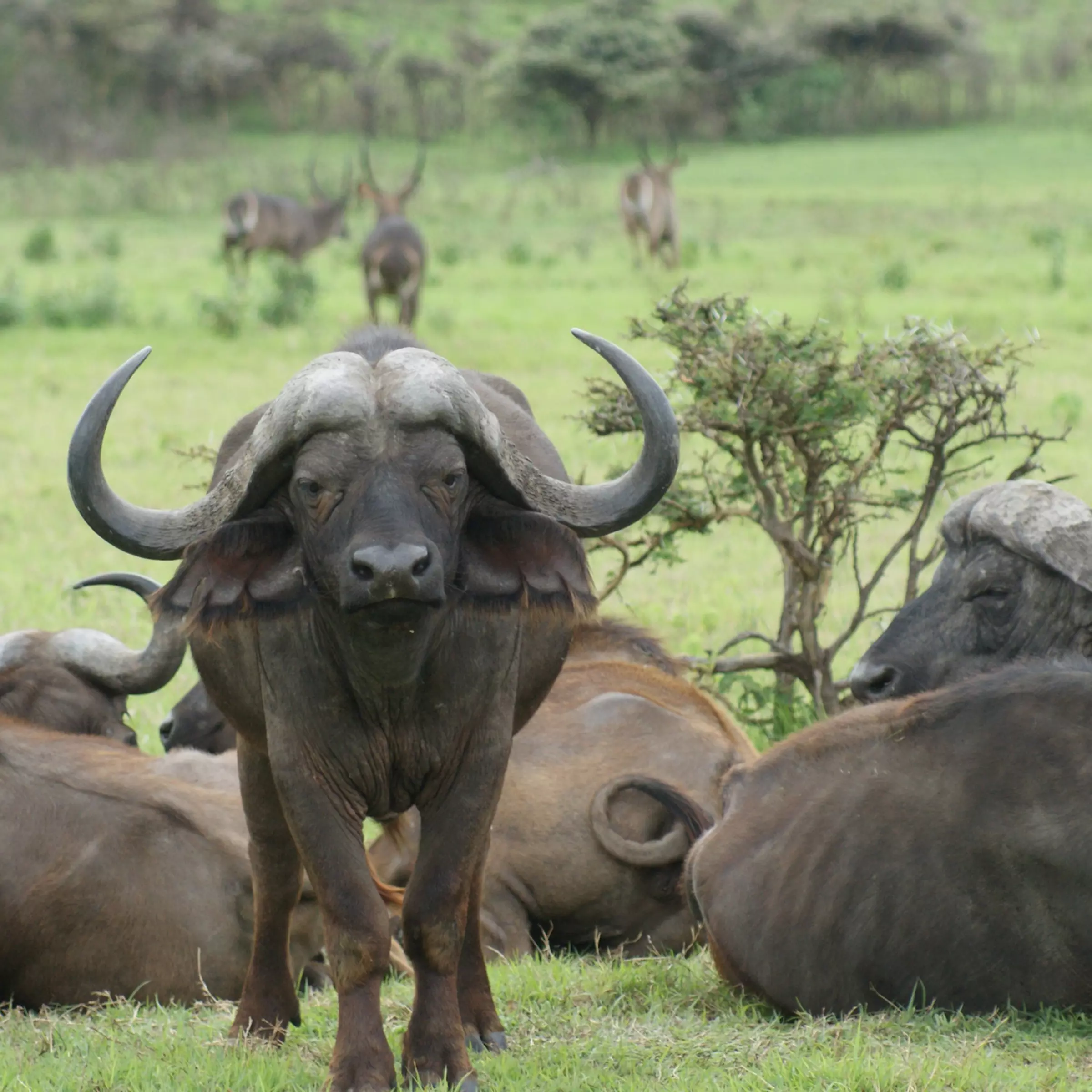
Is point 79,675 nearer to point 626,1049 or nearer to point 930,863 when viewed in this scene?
point 626,1049

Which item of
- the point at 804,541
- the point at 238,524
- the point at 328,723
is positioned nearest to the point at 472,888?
the point at 328,723

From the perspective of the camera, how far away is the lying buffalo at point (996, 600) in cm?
555

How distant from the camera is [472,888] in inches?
183

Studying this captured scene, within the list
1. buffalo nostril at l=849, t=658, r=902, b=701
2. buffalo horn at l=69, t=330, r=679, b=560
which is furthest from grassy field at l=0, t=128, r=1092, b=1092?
buffalo horn at l=69, t=330, r=679, b=560

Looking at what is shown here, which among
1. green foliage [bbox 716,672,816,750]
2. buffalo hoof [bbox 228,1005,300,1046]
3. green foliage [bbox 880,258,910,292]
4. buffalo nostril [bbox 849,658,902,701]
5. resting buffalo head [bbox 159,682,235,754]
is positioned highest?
green foliage [bbox 880,258,910,292]

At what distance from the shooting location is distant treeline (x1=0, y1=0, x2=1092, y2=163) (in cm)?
4925

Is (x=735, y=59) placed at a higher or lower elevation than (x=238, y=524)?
higher

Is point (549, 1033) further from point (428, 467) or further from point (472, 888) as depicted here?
point (428, 467)

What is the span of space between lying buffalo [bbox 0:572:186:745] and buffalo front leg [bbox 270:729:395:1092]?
8.34 feet

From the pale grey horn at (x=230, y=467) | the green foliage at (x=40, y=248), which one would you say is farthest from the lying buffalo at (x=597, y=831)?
the green foliage at (x=40, y=248)

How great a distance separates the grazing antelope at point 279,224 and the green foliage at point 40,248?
8.24 ft

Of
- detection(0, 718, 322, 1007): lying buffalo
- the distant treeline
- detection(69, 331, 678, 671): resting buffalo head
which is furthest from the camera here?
the distant treeline

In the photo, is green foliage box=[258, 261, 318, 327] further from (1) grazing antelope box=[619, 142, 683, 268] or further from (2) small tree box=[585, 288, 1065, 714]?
(2) small tree box=[585, 288, 1065, 714]

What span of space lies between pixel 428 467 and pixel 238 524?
1.75 ft
